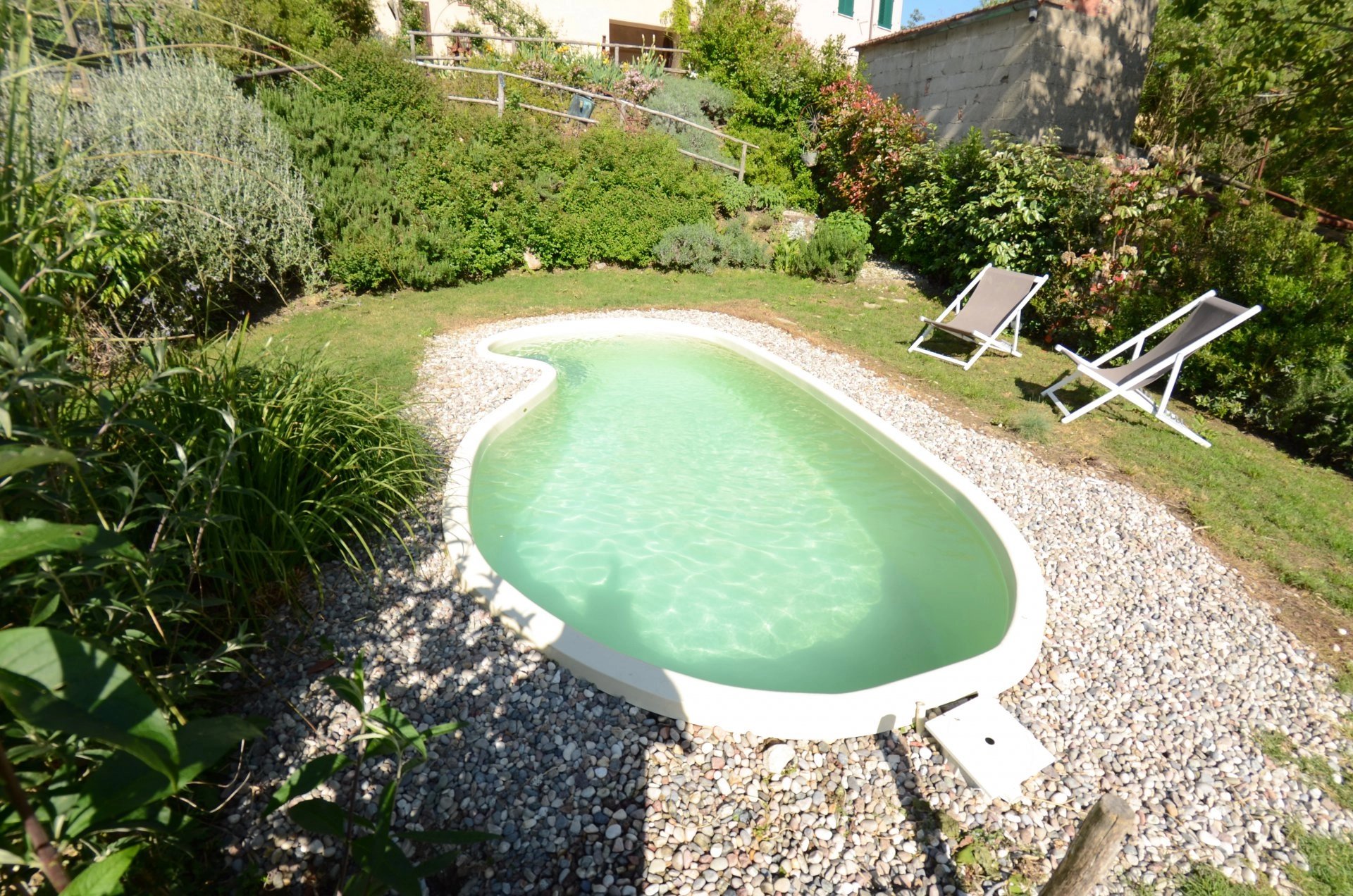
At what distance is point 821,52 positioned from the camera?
1548 centimetres

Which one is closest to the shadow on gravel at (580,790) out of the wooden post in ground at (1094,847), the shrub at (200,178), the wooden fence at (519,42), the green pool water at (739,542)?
the wooden post in ground at (1094,847)

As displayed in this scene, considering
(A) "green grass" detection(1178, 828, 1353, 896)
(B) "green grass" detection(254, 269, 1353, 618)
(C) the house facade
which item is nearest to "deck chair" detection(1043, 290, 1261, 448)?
(B) "green grass" detection(254, 269, 1353, 618)

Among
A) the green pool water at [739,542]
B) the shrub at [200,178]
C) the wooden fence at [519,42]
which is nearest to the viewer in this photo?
the green pool water at [739,542]

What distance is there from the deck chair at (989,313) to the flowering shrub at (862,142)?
4586 mm

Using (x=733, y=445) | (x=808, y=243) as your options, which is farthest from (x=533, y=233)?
(x=733, y=445)

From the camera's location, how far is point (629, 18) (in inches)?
763

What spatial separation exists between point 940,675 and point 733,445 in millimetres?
3247

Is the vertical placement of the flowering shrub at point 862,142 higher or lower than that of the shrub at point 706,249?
higher

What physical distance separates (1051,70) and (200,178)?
12.5 metres

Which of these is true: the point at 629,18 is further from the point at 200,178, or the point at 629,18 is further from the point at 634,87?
the point at 200,178

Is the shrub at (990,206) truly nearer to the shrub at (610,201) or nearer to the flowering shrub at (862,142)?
the flowering shrub at (862,142)

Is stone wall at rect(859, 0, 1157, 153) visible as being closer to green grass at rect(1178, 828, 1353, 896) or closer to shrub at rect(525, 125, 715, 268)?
shrub at rect(525, 125, 715, 268)

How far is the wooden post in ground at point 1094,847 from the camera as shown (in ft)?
5.37

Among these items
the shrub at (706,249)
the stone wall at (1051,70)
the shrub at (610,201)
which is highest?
the stone wall at (1051,70)
